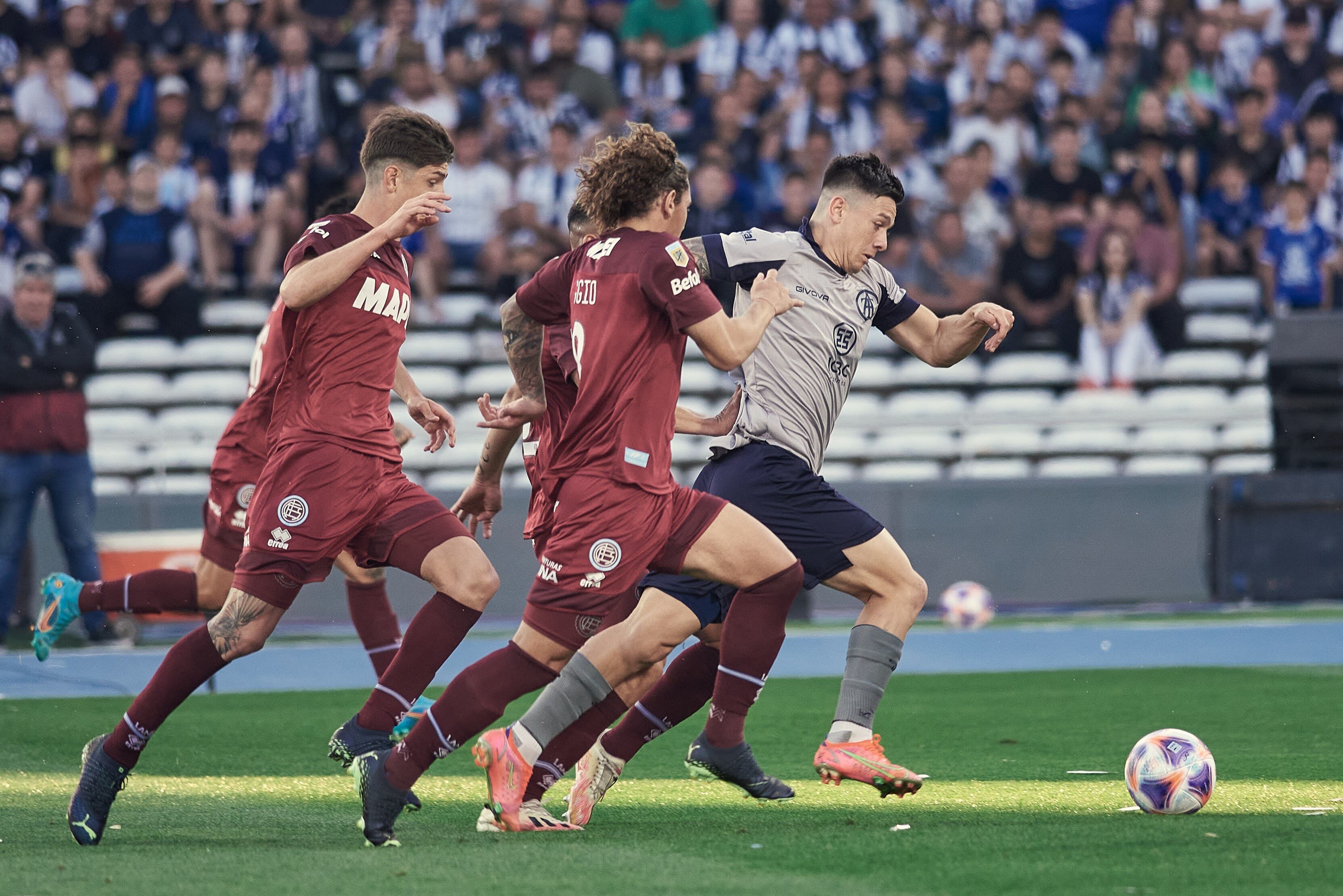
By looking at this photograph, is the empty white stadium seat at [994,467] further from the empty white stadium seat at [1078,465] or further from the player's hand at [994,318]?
the player's hand at [994,318]

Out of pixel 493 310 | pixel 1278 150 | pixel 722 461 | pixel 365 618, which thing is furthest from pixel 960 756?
pixel 1278 150

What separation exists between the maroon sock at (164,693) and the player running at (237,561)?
160 centimetres

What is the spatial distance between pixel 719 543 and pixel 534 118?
11265 millimetres

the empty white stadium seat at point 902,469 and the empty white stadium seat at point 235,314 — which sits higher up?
the empty white stadium seat at point 235,314

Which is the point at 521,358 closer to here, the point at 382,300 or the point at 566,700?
the point at 382,300

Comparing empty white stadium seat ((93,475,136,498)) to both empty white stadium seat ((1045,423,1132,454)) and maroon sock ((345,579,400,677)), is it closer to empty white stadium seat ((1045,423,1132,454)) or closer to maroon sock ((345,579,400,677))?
maroon sock ((345,579,400,677))

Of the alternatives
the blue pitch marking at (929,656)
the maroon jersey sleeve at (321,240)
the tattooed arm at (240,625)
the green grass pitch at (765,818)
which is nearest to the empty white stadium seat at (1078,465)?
the blue pitch marking at (929,656)

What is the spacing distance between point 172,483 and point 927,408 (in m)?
6.49

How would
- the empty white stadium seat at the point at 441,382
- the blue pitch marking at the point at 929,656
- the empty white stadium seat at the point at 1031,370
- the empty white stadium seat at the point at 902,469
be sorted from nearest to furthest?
the blue pitch marking at the point at 929,656
the empty white stadium seat at the point at 441,382
the empty white stadium seat at the point at 902,469
the empty white stadium seat at the point at 1031,370

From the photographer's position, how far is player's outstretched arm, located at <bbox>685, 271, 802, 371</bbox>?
493 centimetres

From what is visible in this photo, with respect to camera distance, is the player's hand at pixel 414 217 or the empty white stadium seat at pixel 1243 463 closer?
the player's hand at pixel 414 217

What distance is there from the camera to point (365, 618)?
23.9 feet

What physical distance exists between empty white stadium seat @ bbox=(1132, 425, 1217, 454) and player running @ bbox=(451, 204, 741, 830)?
9.61 metres

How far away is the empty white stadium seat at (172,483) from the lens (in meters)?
13.9
